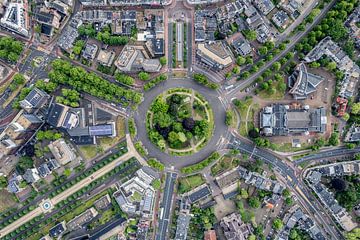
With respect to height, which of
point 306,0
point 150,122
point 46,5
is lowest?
point 150,122

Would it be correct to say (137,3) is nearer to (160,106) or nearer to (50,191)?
(160,106)

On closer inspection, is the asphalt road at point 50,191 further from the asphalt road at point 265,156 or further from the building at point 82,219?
the asphalt road at point 265,156

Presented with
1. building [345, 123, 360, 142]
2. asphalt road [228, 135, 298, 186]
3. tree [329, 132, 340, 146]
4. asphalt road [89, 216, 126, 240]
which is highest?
building [345, 123, 360, 142]

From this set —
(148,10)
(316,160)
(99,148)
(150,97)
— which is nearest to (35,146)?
(99,148)

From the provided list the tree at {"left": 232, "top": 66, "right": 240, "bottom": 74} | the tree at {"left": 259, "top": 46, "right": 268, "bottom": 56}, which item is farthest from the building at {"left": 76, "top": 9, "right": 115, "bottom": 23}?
the tree at {"left": 259, "top": 46, "right": 268, "bottom": 56}

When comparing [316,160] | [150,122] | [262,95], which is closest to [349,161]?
[316,160]

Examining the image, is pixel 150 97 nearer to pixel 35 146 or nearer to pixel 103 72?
pixel 103 72

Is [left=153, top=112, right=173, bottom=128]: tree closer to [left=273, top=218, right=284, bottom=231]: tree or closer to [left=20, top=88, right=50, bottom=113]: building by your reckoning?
[left=20, top=88, right=50, bottom=113]: building

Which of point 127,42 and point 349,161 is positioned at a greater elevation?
point 127,42
